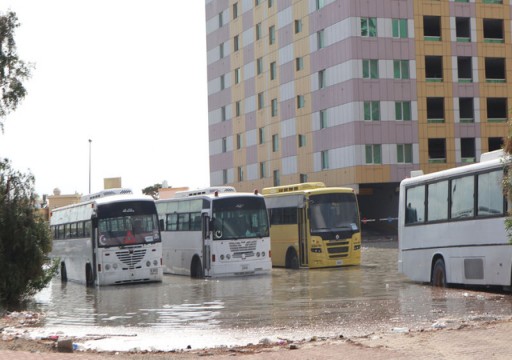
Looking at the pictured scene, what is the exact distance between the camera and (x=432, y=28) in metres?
74.4

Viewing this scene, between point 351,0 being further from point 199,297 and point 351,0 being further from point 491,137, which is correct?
point 199,297

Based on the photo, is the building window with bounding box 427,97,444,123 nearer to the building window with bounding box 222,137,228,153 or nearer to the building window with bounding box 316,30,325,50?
the building window with bounding box 316,30,325,50

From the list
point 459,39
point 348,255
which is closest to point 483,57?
point 459,39

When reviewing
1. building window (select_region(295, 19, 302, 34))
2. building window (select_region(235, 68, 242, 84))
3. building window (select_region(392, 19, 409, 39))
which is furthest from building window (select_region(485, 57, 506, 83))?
building window (select_region(235, 68, 242, 84))

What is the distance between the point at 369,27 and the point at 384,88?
4807 millimetres

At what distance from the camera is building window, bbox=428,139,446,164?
7431 cm

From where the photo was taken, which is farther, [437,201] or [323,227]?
[323,227]

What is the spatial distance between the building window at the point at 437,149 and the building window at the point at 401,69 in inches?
227

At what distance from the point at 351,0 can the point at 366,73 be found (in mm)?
5615

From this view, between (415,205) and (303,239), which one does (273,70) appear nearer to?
(303,239)

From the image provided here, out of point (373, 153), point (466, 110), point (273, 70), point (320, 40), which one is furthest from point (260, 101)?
point (466, 110)

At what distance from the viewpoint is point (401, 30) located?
72375mm

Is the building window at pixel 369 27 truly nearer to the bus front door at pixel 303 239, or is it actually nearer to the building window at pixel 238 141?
the building window at pixel 238 141

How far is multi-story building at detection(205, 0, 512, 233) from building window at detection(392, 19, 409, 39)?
0.08 metres
